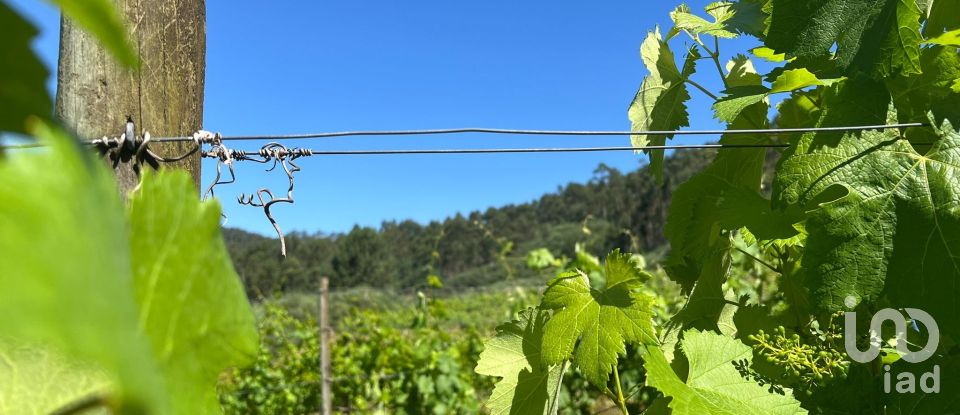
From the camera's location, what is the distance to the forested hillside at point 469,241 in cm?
3291

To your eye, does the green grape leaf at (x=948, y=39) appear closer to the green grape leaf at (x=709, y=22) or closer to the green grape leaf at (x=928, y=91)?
the green grape leaf at (x=928, y=91)

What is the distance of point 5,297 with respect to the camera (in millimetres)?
224

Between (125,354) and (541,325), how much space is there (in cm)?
146

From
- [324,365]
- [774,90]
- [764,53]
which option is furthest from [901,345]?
[324,365]

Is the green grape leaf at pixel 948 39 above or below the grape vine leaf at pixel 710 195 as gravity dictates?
above

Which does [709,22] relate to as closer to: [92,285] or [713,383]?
[713,383]

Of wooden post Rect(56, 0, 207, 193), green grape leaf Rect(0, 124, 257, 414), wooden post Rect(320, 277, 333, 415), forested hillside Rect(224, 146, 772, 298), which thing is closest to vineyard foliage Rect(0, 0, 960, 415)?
green grape leaf Rect(0, 124, 257, 414)

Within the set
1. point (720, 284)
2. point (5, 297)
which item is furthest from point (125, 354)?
point (720, 284)

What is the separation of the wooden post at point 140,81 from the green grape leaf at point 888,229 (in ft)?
3.67

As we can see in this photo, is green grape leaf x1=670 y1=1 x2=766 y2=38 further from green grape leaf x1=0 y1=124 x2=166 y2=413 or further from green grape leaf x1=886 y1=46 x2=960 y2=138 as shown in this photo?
green grape leaf x1=0 y1=124 x2=166 y2=413

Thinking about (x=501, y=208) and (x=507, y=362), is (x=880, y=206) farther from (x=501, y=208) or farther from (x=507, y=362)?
(x=501, y=208)

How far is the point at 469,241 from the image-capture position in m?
41.0

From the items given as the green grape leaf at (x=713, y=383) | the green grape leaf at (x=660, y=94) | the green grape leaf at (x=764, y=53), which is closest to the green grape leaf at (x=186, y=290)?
the green grape leaf at (x=713, y=383)

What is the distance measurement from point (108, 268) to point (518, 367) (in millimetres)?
1484
